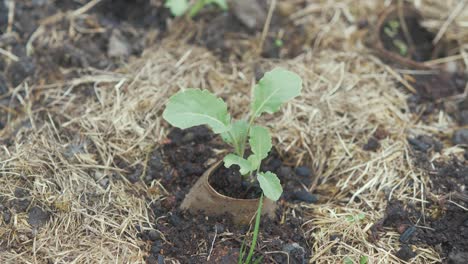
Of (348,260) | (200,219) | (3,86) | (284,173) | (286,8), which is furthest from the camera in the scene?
(286,8)

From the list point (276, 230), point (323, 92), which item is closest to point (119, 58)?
point (323, 92)

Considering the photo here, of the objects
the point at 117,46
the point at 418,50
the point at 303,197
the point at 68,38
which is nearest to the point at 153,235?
the point at 303,197

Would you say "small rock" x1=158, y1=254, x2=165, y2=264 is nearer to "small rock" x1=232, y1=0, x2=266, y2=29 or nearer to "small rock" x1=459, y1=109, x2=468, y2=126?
"small rock" x1=232, y1=0, x2=266, y2=29

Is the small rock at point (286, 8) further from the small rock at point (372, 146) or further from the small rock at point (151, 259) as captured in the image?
the small rock at point (151, 259)

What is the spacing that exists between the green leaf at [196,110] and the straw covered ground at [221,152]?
372 mm

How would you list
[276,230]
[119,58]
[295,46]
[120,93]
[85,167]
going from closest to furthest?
[276,230] → [85,167] → [120,93] → [119,58] → [295,46]

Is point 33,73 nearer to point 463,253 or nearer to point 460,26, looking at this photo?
point 463,253

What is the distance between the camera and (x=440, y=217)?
227 cm

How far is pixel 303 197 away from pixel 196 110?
640 millimetres

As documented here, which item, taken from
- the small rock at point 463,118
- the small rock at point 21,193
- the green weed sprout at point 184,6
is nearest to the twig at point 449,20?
the small rock at point 463,118

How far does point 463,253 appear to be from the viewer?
6.88 feet

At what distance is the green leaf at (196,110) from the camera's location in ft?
6.78

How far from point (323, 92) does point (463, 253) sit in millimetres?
1044

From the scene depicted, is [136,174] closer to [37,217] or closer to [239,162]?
[37,217]
